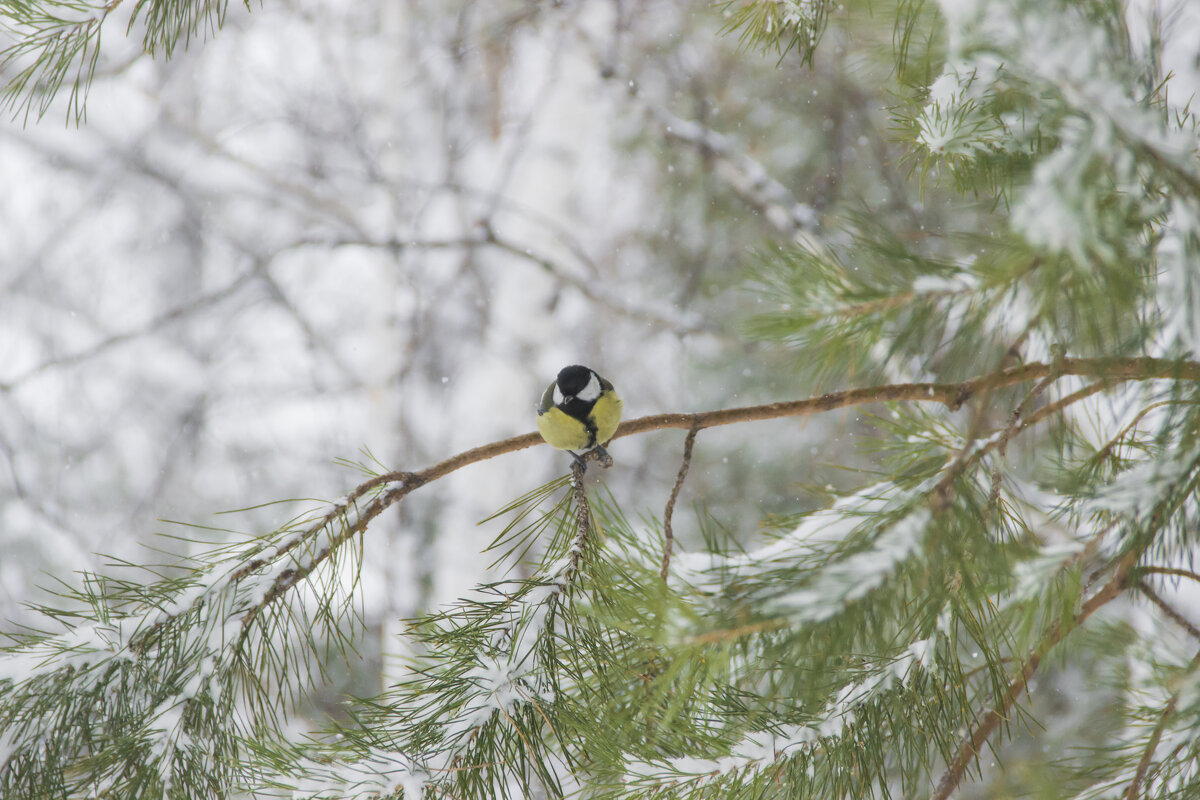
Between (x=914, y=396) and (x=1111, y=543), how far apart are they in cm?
17

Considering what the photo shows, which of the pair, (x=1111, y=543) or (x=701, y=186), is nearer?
(x=1111, y=543)

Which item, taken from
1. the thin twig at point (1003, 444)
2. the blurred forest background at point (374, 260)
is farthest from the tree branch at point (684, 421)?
the blurred forest background at point (374, 260)

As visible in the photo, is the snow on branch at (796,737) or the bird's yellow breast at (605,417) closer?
the snow on branch at (796,737)

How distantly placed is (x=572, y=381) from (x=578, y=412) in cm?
4

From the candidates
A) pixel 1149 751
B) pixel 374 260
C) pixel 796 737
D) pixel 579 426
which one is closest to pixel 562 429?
pixel 579 426

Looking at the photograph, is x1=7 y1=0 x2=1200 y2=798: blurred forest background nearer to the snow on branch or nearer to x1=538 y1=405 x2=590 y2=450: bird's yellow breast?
x1=538 y1=405 x2=590 y2=450: bird's yellow breast

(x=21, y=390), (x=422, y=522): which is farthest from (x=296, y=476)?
(x=21, y=390)

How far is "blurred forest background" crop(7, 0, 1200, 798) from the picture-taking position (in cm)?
211

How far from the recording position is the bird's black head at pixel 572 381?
2.32 ft

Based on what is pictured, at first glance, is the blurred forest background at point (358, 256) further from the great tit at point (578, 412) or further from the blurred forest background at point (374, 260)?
the great tit at point (578, 412)

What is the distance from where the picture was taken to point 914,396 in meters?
0.54

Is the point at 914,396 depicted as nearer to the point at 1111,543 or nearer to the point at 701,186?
the point at 1111,543

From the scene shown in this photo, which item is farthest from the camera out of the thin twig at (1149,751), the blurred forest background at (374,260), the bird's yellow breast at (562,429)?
the blurred forest background at (374,260)

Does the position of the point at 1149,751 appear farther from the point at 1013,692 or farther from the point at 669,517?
the point at 669,517
